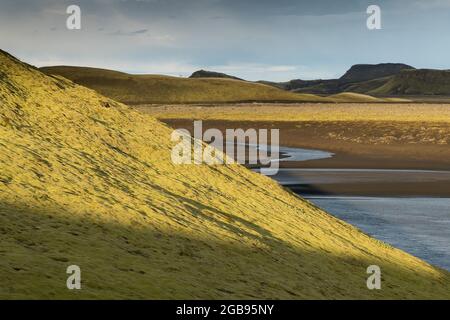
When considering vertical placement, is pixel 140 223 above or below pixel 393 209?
above

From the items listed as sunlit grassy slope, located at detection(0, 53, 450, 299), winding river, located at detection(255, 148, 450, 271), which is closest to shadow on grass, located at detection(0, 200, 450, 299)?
sunlit grassy slope, located at detection(0, 53, 450, 299)

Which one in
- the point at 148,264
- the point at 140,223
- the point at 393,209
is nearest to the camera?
the point at 148,264

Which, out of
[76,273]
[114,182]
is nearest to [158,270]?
[76,273]

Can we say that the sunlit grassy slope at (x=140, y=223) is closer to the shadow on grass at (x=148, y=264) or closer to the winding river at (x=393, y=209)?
the shadow on grass at (x=148, y=264)

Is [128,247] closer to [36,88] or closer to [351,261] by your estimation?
[351,261]

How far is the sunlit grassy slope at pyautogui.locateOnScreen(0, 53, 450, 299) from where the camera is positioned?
27.3 feet

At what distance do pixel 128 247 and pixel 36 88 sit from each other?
19.3 ft

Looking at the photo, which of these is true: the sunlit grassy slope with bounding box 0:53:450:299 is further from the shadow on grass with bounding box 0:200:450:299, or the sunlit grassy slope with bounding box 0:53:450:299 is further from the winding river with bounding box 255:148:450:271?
the winding river with bounding box 255:148:450:271

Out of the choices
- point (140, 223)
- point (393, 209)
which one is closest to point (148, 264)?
point (140, 223)

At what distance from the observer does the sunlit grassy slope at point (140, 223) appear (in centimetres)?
834

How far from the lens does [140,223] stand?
9859 mm

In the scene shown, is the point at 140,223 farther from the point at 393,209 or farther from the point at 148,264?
the point at 393,209

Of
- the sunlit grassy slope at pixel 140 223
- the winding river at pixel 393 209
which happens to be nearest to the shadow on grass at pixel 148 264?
the sunlit grassy slope at pixel 140 223

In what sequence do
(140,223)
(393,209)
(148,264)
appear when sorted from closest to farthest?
(148,264) → (140,223) → (393,209)
